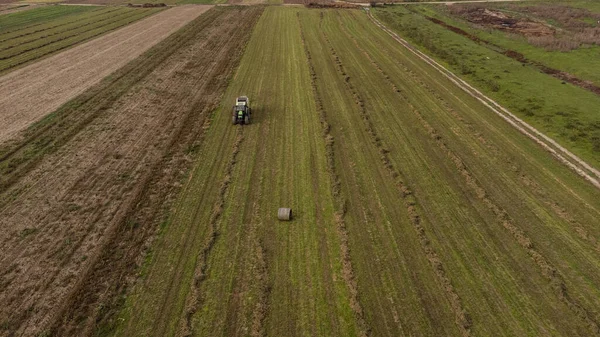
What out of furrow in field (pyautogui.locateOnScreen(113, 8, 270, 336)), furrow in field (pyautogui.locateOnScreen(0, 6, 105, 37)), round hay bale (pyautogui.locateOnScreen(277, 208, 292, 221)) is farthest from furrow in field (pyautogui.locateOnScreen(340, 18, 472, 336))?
furrow in field (pyautogui.locateOnScreen(0, 6, 105, 37))

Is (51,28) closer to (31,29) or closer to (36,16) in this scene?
(31,29)

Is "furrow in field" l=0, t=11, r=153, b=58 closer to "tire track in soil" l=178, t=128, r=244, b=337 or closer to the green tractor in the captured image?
the green tractor

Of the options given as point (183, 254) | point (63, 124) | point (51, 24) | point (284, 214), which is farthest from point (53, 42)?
point (284, 214)

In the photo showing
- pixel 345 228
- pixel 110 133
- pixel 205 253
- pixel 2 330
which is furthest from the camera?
pixel 110 133

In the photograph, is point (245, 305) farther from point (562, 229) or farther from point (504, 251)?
point (562, 229)

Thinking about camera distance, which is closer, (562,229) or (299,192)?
(562,229)

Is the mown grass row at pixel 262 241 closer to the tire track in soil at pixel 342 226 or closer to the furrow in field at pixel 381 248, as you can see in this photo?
the tire track in soil at pixel 342 226

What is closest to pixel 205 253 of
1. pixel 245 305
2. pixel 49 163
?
pixel 245 305
